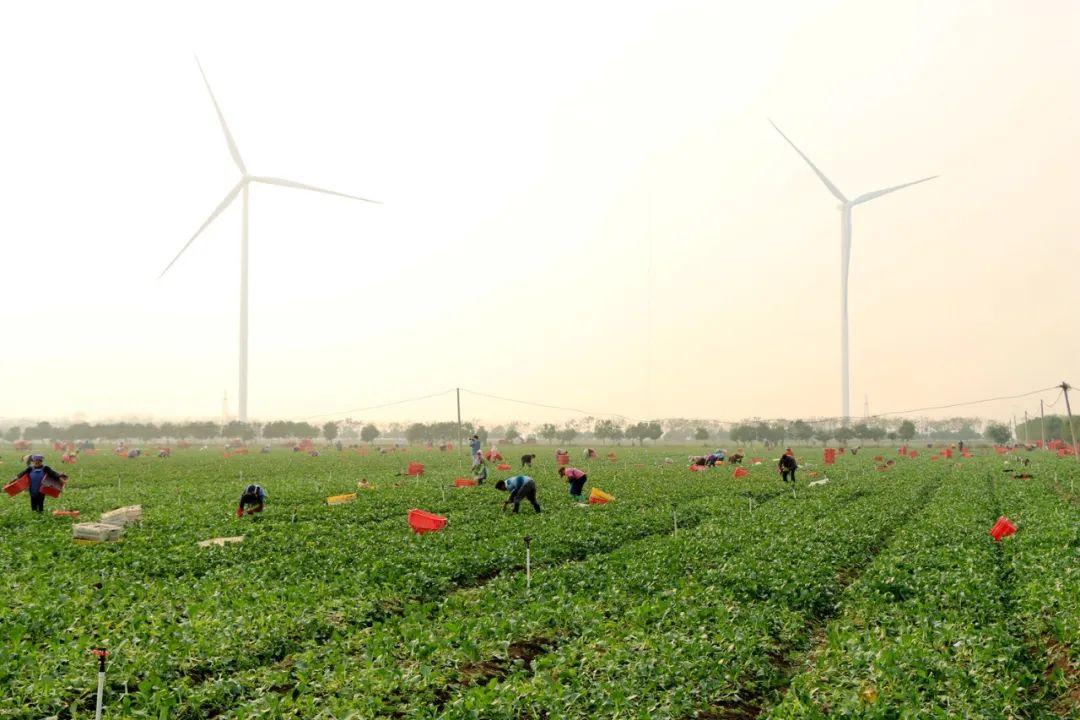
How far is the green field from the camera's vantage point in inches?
362

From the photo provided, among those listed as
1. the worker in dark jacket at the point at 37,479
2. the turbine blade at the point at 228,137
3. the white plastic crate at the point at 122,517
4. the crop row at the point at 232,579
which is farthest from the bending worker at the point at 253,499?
the turbine blade at the point at 228,137

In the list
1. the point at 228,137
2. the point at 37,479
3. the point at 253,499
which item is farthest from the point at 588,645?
the point at 228,137

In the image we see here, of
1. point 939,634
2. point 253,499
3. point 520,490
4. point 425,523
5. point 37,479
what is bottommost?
point 939,634

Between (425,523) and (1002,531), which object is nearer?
(1002,531)

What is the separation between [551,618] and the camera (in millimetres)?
12422

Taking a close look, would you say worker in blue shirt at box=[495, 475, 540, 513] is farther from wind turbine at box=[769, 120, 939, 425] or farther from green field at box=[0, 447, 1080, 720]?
wind turbine at box=[769, 120, 939, 425]

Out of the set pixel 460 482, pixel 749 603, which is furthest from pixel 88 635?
pixel 460 482

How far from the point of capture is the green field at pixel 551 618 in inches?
362

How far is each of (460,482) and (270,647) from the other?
2465 cm

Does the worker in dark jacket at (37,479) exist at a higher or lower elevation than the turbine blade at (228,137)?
lower

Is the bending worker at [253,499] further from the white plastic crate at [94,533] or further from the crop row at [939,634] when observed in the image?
the crop row at [939,634]

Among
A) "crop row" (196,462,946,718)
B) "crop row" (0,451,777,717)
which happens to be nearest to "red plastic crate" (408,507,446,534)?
"crop row" (0,451,777,717)

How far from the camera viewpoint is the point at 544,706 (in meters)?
8.82

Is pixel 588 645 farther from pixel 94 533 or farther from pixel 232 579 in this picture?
pixel 94 533
